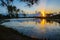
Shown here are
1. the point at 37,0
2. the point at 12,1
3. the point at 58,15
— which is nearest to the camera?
the point at 37,0

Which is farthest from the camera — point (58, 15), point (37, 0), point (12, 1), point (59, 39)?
point (58, 15)

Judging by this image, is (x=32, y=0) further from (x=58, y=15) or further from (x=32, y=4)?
(x=58, y=15)

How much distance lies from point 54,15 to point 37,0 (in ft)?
407

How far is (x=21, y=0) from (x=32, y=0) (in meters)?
1.21

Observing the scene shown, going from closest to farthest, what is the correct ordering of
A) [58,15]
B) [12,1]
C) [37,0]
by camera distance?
[37,0], [12,1], [58,15]

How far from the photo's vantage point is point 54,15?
136 metres

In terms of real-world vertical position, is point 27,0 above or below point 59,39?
above

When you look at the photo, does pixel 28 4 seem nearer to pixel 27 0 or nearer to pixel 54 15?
pixel 27 0

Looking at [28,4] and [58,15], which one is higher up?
[28,4]

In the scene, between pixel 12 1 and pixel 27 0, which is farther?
pixel 12 1

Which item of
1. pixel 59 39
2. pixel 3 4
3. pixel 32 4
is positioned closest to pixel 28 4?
pixel 32 4

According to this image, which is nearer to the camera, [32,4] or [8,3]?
[32,4]

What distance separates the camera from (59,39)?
18.2 m

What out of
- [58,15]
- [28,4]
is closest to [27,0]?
[28,4]
